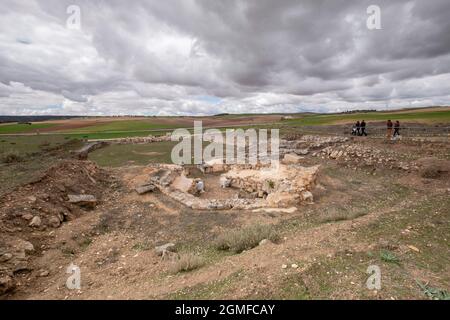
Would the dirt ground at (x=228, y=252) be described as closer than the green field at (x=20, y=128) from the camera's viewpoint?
Yes

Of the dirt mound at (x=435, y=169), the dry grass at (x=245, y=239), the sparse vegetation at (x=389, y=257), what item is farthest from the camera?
the dirt mound at (x=435, y=169)

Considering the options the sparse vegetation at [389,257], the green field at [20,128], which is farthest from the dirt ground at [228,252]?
the green field at [20,128]

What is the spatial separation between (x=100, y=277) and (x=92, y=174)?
8.04 m

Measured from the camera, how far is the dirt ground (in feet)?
12.7

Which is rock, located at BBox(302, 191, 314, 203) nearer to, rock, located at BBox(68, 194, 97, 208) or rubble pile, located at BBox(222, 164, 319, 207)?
rubble pile, located at BBox(222, 164, 319, 207)

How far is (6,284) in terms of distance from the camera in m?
4.88

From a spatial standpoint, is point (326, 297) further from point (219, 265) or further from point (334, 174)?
point (334, 174)

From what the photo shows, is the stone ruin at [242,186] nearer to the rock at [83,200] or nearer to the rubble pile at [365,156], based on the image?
the rock at [83,200]

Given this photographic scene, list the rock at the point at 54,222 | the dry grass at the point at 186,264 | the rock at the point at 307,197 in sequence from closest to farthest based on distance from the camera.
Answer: the dry grass at the point at 186,264 → the rock at the point at 54,222 → the rock at the point at 307,197

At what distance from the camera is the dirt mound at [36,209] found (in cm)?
563

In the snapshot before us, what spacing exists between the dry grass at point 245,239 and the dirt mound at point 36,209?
465cm

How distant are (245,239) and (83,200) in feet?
22.4

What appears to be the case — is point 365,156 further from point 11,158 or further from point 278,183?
point 11,158

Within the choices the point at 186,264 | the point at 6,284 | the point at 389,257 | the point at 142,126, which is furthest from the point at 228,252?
the point at 142,126
